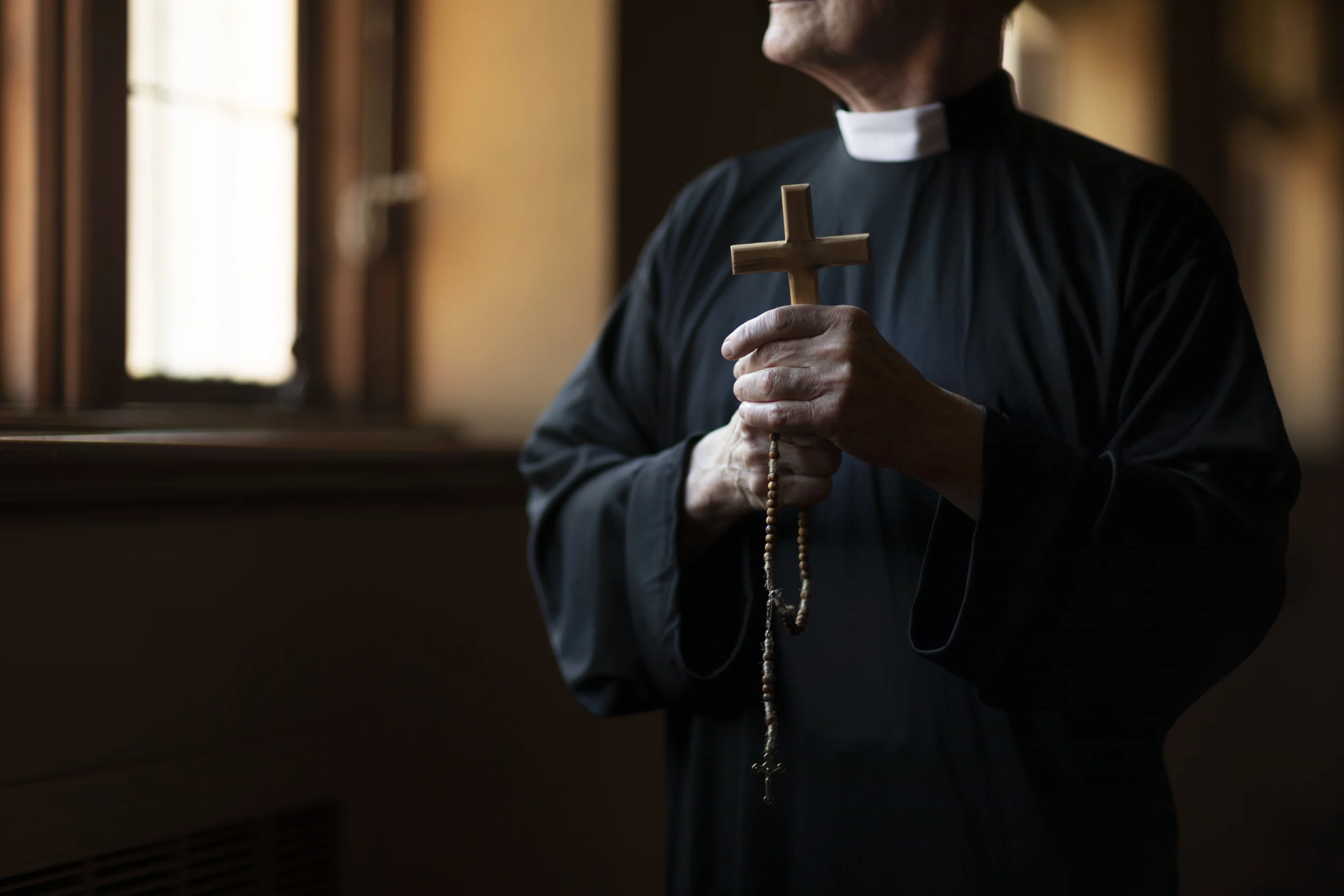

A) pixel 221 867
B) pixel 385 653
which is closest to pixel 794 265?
pixel 385 653

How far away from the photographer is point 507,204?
1.97 metres

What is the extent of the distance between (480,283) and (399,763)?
2.75ft

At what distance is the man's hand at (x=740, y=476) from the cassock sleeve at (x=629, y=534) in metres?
0.02

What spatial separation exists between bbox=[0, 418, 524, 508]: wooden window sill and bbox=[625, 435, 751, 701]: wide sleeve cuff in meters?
0.52

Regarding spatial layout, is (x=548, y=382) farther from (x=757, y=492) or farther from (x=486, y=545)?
(x=757, y=492)

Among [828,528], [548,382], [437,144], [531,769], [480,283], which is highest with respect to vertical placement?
[437,144]

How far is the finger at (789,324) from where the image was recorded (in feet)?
Result: 3.14

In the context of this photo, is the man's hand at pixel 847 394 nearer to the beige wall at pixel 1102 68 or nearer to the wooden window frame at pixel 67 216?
the wooden window frame at pixel 67 216

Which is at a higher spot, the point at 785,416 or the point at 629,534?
the point at 785,416

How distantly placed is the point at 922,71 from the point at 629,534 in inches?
23.4

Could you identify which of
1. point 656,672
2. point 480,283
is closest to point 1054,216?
point 656,672

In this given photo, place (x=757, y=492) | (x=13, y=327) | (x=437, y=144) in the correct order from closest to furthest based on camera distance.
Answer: (x=757, y=492) → (x=13, y=327) → (x=437, y=144)

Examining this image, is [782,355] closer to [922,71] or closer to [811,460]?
[811,460]

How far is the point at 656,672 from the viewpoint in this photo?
1209 millimetres
